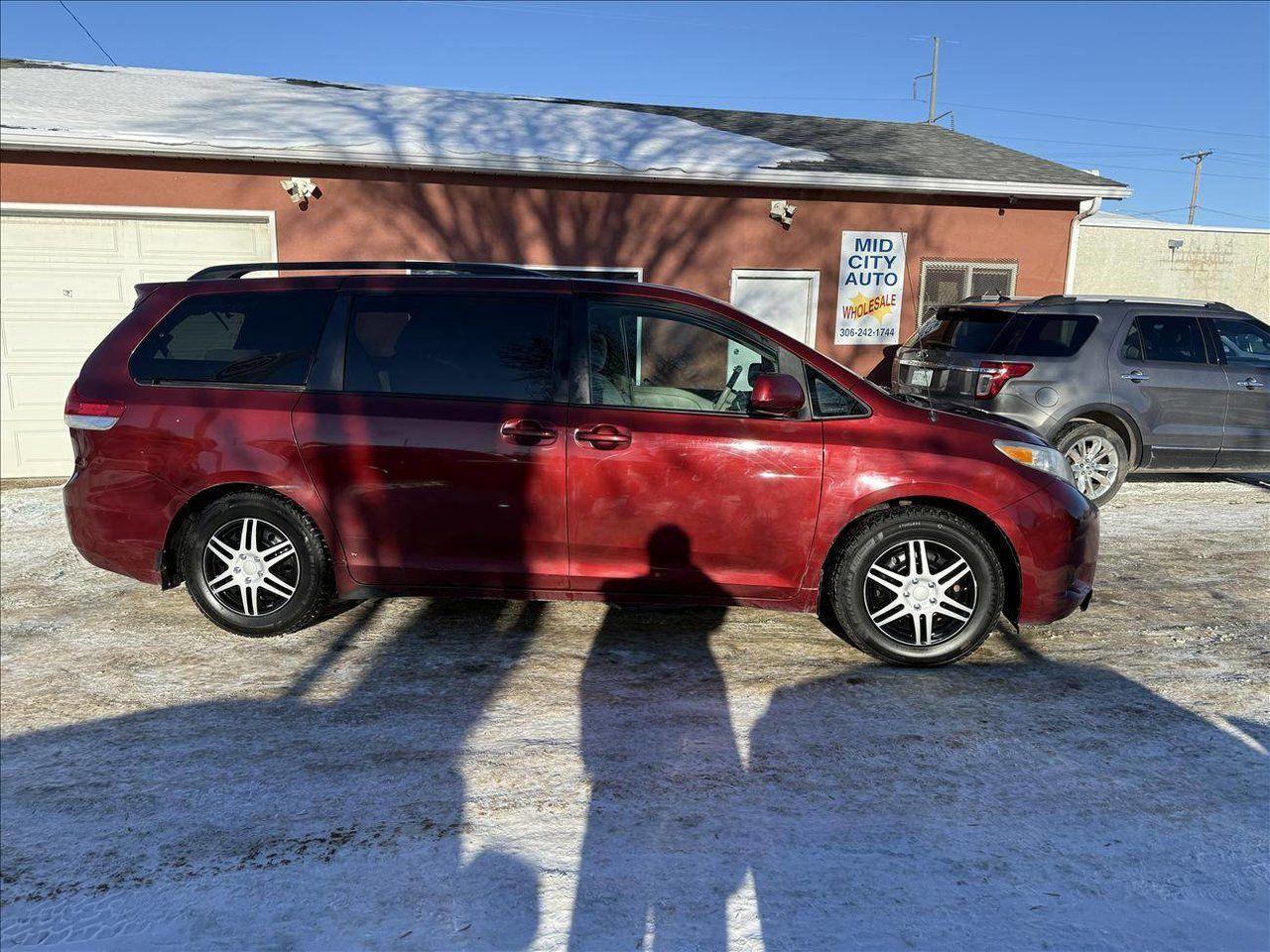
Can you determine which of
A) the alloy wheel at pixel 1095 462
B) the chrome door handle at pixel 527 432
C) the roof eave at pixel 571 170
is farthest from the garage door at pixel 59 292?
the alloy wheel at pixel 1095 462

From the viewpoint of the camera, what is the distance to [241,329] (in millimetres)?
4566

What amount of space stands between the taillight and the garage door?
25.3 feet

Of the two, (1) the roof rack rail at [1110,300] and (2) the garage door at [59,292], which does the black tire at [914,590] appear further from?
(2) the garage door at [59,292]

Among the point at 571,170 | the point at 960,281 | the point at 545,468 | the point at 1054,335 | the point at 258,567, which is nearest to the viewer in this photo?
the point at 545,468

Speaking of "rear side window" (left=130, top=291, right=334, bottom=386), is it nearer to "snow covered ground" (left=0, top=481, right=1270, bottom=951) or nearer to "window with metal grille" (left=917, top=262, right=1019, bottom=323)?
"snow covered ground" (left=0, top=481, right=1270, bottom=951)

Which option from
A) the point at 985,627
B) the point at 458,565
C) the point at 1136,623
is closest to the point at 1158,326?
the point at 1136,623

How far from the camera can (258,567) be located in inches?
176

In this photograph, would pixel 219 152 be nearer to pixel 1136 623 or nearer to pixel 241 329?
pixel 241 329

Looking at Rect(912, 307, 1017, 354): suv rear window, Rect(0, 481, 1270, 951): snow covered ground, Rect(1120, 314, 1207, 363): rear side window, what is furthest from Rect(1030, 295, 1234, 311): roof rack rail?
Rect(0, 481, 1270, 951): snow covered ground

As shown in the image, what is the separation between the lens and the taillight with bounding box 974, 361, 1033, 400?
7508 millimetres

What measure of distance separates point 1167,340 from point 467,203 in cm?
711

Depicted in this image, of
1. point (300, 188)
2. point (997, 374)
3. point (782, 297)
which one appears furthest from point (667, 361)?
point (782, 297)

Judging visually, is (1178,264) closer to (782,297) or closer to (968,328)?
(782,297)

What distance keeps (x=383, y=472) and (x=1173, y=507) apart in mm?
7049
